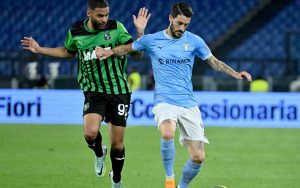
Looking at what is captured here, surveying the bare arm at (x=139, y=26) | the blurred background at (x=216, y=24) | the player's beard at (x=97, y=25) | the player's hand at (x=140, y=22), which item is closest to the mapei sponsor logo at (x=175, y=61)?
the bare arm at (x=139, y=26)

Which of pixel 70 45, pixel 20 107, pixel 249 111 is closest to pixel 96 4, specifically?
pixel 70 45

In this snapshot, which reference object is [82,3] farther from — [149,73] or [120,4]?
[149,73]

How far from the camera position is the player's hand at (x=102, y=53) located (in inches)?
333

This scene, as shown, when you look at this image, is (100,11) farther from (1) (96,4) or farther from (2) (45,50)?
(2) (45,50)

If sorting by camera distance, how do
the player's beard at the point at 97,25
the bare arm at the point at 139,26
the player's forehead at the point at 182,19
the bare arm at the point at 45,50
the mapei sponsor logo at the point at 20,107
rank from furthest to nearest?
the mapei sponsor logo at the point at 20,107 < the bare arm at the point at 45,50 < the bare arm at the point at 139,26 < the player's beard at the point at 97,25 < the player's forehead at the point at 182,19

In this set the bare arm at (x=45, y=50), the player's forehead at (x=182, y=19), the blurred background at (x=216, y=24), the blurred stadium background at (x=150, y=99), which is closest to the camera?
the player's forehead at (x=182, y=19)

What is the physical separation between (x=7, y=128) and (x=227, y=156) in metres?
5.69

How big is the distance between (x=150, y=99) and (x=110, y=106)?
30.3 feet

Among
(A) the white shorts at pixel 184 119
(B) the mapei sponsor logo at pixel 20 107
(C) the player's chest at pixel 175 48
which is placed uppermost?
(C) the player's chest at pixel 175 48

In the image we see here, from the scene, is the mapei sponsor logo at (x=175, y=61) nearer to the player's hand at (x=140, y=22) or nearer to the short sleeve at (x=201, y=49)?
the short sleeve at (x=201, y=49)

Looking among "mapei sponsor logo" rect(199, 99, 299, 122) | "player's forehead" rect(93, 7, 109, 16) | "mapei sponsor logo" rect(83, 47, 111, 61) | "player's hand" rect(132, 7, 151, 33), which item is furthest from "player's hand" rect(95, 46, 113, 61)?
"mapei sponsor logo" rect(199, 99, 299, 122)

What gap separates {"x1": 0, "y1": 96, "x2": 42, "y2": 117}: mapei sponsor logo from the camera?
17.9 m

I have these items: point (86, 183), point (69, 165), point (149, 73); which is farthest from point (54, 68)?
point (86, 183)

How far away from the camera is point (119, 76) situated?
883 cm
